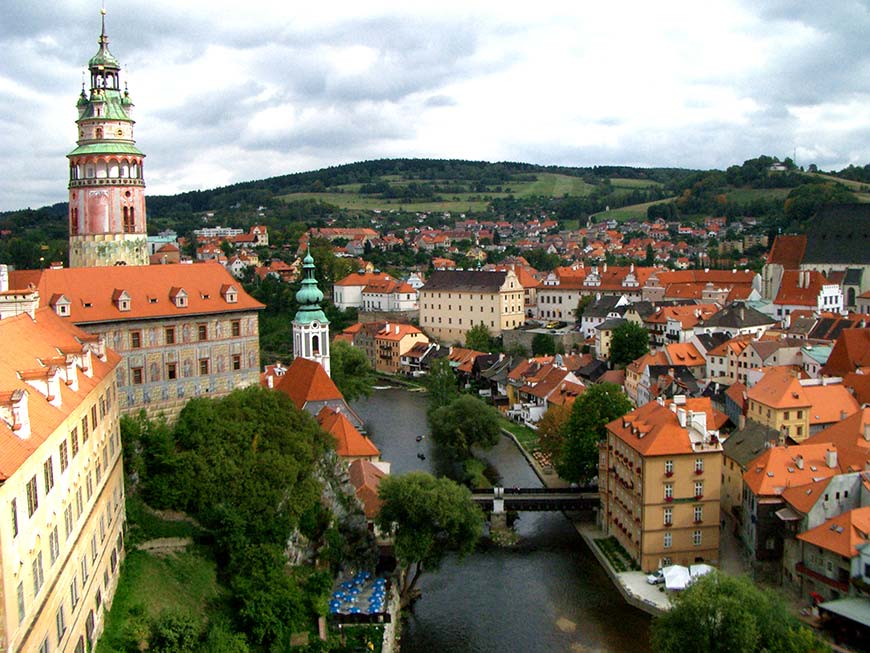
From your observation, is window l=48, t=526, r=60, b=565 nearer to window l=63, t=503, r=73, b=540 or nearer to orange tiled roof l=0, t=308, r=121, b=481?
window l=63, t=503, r=73, b=540

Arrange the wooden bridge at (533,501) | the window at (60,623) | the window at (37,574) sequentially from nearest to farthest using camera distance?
the window at (37,574)
the window at (60,623)
the wooden bridge at (533,501)

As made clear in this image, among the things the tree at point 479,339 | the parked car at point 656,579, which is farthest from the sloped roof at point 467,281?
the parked car at point 656,579

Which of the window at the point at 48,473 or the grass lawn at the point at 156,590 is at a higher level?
the window at the point at 48,473

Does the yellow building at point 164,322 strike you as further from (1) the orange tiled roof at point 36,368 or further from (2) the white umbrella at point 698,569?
(2) the white umbrella at point 698,569

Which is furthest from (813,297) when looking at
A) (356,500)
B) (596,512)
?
(356,500)

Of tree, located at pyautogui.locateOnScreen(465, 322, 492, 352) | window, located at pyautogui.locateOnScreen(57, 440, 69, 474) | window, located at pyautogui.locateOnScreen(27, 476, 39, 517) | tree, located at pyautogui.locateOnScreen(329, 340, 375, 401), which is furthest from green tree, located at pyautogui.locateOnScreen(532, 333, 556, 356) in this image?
window, located at pyautogui.locateOnScreen(27, 476, 39, 517)

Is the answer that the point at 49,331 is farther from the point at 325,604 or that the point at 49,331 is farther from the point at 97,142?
the point at 97,142

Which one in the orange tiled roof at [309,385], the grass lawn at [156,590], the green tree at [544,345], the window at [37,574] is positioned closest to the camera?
the window at [37,574]

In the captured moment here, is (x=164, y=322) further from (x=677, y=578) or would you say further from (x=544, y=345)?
(x=544, y=345)

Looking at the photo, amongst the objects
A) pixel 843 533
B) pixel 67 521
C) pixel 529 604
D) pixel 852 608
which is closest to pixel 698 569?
pixel 843 533
